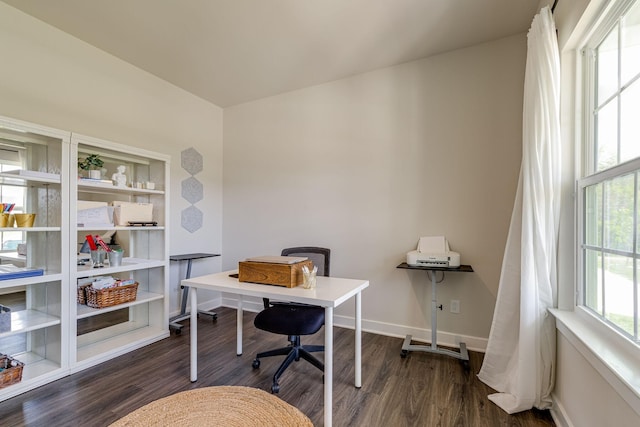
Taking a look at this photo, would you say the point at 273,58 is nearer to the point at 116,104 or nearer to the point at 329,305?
the point at 116,104

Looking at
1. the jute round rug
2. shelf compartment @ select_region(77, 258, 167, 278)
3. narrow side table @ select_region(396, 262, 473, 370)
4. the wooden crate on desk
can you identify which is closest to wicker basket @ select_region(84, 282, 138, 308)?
shelf compartment @ select_region(77, 258, 167, 278)

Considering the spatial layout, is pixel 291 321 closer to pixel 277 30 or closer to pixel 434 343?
pixel 434 343

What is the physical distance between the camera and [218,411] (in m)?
1.73

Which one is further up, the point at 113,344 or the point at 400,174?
the point at 400,174

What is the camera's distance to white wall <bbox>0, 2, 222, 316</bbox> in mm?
2203

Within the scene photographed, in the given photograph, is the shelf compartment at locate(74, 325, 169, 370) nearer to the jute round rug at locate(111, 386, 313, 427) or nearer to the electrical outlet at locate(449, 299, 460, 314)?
the jute round rug at locate(111, 386, 313, 427)

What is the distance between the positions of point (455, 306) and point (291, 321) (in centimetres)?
157

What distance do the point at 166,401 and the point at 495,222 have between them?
110 inches

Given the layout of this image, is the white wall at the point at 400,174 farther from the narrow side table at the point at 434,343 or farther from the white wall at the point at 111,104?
the white wall at the point at 111,104

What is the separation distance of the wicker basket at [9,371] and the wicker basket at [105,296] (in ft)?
1.79

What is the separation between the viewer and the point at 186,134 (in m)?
3.51

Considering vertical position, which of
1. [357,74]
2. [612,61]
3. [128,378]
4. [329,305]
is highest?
[357,74]

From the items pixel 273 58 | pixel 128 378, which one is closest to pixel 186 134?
pixel 273 58

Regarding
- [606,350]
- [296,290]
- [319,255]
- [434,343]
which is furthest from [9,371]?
[606,350]
